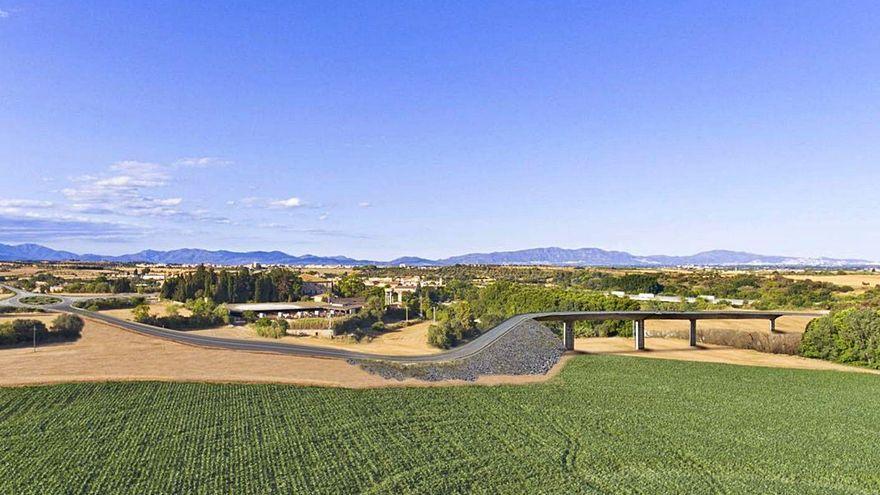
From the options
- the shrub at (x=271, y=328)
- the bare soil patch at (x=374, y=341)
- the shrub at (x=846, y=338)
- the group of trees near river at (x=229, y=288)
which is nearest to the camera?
the bare soil patch at (x=374, y=341)

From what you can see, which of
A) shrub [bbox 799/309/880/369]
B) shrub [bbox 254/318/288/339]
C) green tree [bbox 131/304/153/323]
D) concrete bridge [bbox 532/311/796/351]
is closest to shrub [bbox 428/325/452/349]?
concrete bridge [bbox 532/311/796/351]

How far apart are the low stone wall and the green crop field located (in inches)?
106

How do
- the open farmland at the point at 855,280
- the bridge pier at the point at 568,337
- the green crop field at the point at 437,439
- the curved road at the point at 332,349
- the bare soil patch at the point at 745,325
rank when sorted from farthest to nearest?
the open farmland at the point at 855,280
the bare soil patch at the point at 745,325
the bridge pier at the point at 568,337
the curved road at the point at 332,349
the green crop field at the point at 437,439

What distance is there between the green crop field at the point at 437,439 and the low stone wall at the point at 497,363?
8.80ft

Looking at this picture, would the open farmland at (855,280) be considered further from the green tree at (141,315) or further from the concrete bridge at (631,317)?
the green tree at (141,315)

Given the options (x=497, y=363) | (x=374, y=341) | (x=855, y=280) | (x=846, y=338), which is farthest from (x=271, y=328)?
(x=855, y=280)

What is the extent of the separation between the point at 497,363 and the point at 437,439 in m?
12.6

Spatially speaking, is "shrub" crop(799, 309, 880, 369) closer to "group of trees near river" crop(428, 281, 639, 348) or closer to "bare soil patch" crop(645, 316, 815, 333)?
"bare soil patch" crop(645, 316, 815, 333)

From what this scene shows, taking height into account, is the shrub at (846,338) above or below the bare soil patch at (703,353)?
above

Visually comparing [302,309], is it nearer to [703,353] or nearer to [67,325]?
[67,325]

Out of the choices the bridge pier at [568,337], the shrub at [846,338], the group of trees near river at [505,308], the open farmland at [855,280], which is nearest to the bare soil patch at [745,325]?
the group of trees near river at [505,308]

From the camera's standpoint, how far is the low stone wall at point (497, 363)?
26237 mm

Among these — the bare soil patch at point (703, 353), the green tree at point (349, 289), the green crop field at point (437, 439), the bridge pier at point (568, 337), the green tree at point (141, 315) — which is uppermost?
the green tree at point (349, 289)

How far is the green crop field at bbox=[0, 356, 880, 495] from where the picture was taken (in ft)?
43.7
